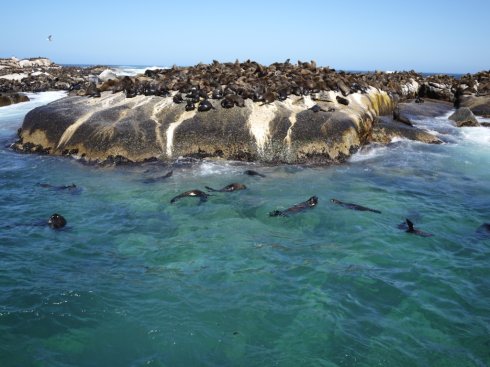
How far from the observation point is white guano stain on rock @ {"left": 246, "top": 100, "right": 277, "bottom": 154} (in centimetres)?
1432

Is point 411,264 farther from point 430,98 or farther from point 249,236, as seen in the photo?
point 430,98

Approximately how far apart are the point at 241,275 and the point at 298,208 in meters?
3.24

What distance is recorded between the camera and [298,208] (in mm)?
9945

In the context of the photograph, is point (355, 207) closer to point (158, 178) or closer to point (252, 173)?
point (252, 173)

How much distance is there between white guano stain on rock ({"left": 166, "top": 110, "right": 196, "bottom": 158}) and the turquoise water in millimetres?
1937

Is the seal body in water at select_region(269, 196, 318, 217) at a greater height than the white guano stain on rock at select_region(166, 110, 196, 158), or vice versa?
the white guano stain on rock at select_region(166, 110, 196, 158)

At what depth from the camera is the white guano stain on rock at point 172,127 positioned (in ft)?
46.4

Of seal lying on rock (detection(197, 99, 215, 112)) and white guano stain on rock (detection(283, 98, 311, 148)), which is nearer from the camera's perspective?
white guano stain on rock (detection(283, 98, 311, 148))

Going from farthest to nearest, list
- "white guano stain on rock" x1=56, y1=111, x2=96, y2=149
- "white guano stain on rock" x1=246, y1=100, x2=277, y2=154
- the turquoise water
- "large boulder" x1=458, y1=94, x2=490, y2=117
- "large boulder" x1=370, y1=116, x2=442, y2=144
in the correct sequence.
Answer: "large boulder" x1=458, y1=94, x2=490, y2=117 < "large boulder" x1=370, y1=116, x2=442, y2=144 < "white guano stain on rock" x1=56, y1=111, x2=96, y2=149 < "white guano stain on rock" x1=246, y1=100, x2=277, y2=154 < the turquoise water

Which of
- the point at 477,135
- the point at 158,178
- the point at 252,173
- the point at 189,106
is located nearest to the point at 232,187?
the point at 252,173

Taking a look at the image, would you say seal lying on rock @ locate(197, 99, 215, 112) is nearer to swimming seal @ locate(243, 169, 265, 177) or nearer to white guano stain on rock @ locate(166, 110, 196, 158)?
white guano stain on rock @ locate(166, 110, 196, 158)

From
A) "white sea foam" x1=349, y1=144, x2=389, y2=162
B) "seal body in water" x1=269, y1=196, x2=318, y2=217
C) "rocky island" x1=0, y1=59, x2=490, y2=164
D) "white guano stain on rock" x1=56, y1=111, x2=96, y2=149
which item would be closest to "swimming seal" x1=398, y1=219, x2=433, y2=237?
"seal body in water" x1=269, y1=196, x2=318, y2=217

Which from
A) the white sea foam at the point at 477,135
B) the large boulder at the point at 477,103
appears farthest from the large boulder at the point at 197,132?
the large boulder at the point at 477,103

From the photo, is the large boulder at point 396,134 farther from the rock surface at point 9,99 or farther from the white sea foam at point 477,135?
the rock surface at point 9,99
